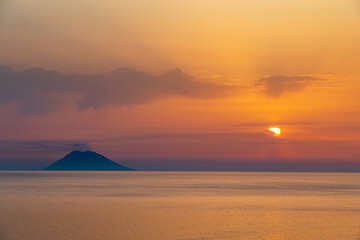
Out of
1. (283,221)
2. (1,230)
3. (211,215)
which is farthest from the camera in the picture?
(211,215)

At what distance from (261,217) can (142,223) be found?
13.3m

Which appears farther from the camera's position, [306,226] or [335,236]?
[306,226]

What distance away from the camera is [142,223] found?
47781mm

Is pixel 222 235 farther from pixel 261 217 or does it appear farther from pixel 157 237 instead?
pixel 261 217

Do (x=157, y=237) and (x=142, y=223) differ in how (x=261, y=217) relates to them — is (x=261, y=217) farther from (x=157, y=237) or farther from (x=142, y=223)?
(x=157, y=237)

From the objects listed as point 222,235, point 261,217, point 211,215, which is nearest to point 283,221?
point 261,217

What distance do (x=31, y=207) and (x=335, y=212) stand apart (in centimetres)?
3744

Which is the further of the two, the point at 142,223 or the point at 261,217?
the point at 261,217

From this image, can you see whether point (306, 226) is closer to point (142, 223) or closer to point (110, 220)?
point (142, 223)

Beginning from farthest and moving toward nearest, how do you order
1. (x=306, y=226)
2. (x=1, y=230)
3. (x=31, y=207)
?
(x=31, y=207), (x=306, y=226), (x=1, y=230)

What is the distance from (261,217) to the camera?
53062 millimetres

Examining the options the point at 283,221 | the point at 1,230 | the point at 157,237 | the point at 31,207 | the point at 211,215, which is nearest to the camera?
the point at 157,237

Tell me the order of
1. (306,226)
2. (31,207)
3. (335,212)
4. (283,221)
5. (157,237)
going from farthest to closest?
(31,207) → (335,212) → (283,221) → (306,226) → (157,237)

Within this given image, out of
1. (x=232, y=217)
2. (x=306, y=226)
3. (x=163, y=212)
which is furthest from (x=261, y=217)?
(x=163, y=212)
